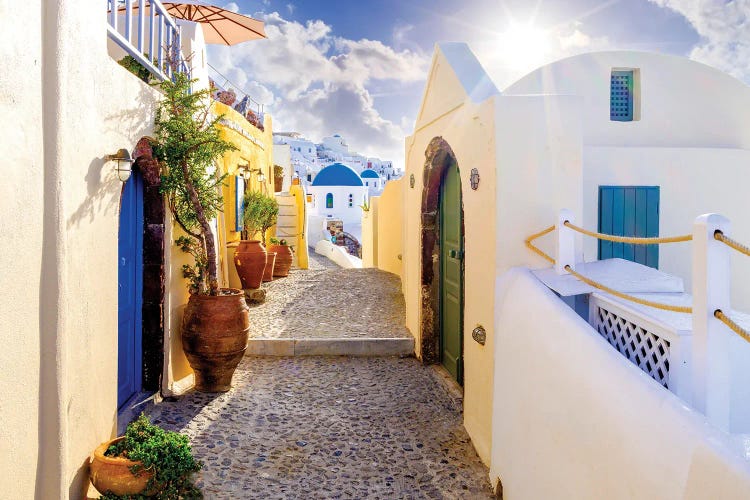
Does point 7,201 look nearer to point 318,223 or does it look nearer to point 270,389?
point 270,389

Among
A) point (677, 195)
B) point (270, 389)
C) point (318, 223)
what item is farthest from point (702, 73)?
point (318, 223)

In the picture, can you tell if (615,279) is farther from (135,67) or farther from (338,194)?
(338,194)

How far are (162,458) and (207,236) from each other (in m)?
2.44

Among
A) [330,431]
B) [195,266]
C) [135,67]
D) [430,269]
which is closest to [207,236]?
[195,266]

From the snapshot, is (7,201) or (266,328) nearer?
(7,201)

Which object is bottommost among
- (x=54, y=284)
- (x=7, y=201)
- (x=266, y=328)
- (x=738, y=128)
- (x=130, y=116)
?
(x=266, y=328)

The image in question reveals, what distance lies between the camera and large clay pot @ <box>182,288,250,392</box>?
5234 millimetres

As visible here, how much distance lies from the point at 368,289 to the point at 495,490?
712 cm

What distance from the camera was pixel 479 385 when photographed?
14.6 ft

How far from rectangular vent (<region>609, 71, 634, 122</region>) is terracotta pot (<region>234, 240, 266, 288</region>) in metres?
5.81

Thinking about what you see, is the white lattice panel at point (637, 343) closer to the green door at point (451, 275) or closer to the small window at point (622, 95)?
the green door at point (451, 275)

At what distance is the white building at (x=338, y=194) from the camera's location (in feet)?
131

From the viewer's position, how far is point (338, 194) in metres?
39.8

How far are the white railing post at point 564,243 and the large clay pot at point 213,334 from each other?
126 inches
